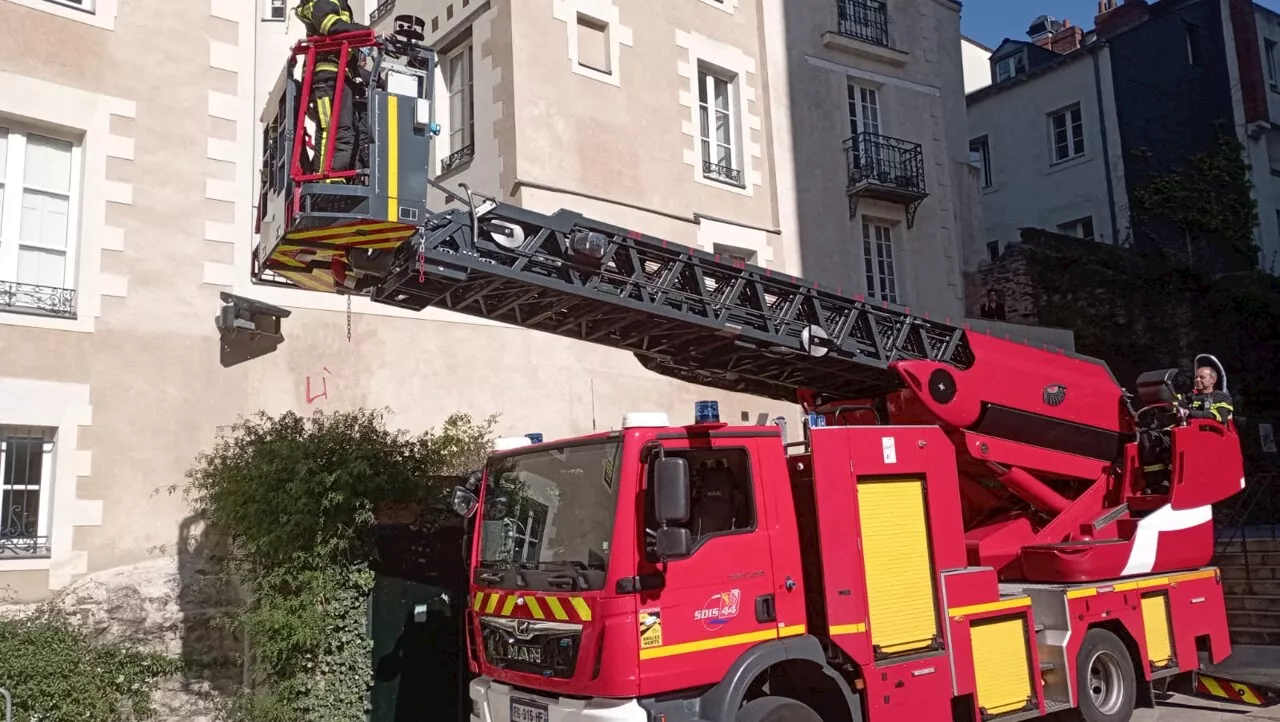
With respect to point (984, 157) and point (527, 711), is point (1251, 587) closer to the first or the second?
point (527, 711)

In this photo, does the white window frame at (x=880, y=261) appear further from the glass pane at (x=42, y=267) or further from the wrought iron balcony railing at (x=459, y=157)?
the glass pane at (x=42, y=267)

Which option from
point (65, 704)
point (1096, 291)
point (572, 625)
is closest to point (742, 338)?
point (572, 625)

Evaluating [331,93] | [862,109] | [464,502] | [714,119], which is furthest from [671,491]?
[862,109]

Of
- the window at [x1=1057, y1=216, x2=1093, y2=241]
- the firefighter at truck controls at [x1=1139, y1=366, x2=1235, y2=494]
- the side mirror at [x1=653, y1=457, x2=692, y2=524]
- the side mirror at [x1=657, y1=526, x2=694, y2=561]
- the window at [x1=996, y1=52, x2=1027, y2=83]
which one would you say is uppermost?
the window at [x1=996, y1=52, x2=1027, y2=83]

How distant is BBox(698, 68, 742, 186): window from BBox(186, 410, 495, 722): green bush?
355 inches

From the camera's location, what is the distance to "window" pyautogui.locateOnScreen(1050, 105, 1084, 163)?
2541cm

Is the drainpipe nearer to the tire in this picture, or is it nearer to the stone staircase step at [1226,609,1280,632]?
the stone staircase step at [1226,609,1280,632]

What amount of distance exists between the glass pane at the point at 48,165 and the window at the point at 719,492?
7673mm

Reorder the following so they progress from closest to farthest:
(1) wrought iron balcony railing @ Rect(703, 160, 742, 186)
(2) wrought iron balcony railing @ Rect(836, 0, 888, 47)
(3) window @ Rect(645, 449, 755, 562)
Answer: (3) window @ Rect(645, 449, 755, 562) → (1) wrought iron balcony railing @ Rect(703, 160, 742, 186) → (2) wrought iron balcony railing @ Rect(836, 0, 888, 47)

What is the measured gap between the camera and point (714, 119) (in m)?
16.5

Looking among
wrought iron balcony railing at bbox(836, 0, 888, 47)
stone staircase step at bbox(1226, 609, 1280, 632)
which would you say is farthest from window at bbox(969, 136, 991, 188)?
stone staircase step at bbox(1226, 609, 1280, 632)

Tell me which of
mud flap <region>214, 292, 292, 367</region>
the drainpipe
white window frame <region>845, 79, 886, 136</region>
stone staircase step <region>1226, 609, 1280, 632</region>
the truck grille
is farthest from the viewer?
the drainpipe

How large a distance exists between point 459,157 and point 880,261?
8.04 metres

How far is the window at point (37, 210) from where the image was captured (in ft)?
32.2
